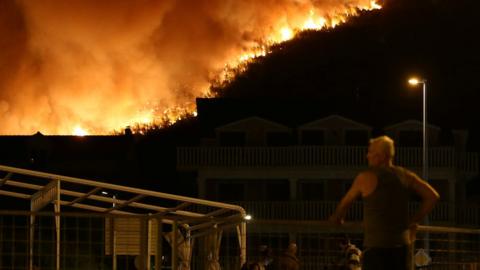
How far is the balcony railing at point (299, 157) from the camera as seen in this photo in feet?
198

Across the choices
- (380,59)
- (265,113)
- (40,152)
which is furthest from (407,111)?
(380,59)

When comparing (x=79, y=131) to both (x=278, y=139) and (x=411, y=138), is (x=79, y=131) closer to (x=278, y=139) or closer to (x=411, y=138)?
(x=278, y=139)

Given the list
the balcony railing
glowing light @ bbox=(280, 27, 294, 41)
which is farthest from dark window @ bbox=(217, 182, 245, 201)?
glowing light @ bbox=(280, 27, 294, 41)

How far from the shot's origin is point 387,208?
1257 cm

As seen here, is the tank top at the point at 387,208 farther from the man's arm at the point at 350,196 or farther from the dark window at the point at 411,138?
the dark window at the point at 411,138

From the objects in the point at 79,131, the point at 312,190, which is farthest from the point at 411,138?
the point at 79,131

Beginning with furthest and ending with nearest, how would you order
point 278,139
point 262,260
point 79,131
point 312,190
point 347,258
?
1. point 79,131
2. point 278,139
3. point 312,190
4. point 262,260
5. point 347,258

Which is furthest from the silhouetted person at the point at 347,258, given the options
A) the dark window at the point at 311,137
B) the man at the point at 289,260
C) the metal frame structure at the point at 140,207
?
the dark window at the point at 311,137

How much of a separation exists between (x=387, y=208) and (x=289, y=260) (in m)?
3.19

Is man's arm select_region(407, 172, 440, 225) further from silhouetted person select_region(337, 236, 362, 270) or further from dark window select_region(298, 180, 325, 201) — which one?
dark window select_region(298, 180, 325, 201)

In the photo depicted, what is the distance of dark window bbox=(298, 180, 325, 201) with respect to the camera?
6084 cm

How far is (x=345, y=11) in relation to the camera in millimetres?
106812

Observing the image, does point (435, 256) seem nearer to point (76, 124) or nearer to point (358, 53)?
point (76, 124)

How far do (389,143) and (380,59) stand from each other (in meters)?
92.3
